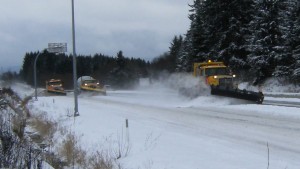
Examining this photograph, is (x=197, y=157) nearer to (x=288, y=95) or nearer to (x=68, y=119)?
(x=68, y=119)

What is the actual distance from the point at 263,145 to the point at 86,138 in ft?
19.2

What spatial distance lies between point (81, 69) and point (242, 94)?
101 m

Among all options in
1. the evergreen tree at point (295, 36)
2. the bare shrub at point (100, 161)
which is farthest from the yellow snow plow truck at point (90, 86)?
the bare shrub at point (100, 161)

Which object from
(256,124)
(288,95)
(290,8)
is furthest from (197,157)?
(290,8)

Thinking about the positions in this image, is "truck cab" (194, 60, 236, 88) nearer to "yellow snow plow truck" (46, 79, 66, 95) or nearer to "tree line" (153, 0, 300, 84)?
"tree line" (153, 0, 300, 84)

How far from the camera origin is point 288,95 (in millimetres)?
32344

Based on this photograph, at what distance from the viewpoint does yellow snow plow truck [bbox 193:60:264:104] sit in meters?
28.1

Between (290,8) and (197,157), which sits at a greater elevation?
(290,8)

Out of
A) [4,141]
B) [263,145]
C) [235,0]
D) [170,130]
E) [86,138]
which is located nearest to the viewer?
[4,141]

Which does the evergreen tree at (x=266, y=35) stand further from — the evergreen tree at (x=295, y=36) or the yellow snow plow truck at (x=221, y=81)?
the yellow snow plow truck at (x=221, y=81)

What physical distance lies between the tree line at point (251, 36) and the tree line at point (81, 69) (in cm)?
4171

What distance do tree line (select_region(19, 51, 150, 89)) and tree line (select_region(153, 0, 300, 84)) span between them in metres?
41.7

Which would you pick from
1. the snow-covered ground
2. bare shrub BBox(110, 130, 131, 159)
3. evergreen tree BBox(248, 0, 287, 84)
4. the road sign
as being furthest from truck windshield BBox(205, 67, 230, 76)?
bare shrub BBox(110, 130, 131, 159)

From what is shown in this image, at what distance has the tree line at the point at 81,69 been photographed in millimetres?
94312
